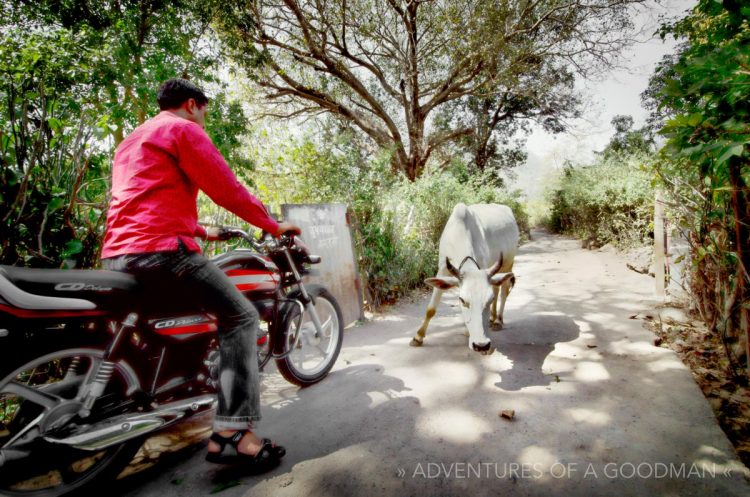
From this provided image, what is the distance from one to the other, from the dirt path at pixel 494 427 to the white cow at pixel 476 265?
0.49 m

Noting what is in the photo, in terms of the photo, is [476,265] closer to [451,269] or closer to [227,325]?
[451,269]

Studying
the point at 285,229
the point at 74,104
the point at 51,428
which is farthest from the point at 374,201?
the point at 51,428

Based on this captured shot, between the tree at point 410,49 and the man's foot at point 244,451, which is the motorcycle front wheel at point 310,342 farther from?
the tree at point 410,49

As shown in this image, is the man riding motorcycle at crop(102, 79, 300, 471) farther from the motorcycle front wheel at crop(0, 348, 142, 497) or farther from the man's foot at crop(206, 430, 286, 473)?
the motorcycle front wheel at crop(0, 348, 142, 497)

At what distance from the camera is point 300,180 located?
8.27 metres

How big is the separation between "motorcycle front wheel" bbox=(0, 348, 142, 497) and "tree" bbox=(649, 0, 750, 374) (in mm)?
3487

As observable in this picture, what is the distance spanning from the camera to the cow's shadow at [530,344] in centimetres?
331

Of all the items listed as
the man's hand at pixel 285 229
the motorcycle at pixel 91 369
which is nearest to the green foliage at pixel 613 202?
the man's hand at pixel 285 229

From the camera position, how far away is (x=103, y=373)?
193cm

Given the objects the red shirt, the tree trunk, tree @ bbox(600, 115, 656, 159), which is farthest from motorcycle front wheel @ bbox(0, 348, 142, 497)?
tree @ bbox(600, 115, 656, 159)

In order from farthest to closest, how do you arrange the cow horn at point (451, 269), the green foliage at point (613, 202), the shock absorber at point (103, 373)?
the green foliage at point (613, 202) → the cow horn at point (451, 269) → the shock absorber at point (103, 373)

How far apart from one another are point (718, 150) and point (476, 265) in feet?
6.87

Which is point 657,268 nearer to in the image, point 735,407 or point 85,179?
point 735,407

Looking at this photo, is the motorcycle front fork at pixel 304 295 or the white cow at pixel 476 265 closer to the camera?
the motorcycle front fork at pixel 304 295
